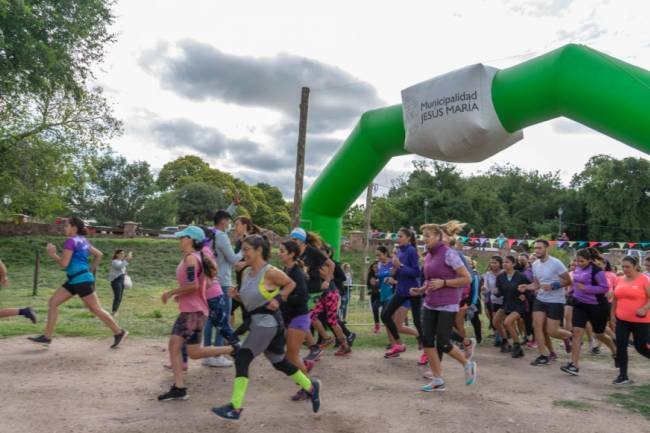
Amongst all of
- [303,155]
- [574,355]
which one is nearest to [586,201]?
[303,155]

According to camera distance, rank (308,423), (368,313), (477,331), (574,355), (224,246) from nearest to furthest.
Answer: (308,423), (224,246), (574,355), (477,331), (368,313)

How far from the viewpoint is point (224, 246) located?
6.65m

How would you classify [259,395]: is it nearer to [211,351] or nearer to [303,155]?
[211,351]

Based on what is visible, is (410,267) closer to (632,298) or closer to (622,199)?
(632,298)

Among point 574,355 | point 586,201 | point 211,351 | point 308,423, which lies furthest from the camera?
point 586,201

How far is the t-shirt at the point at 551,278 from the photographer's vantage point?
7.53 metres

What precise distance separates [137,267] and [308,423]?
22.9 meters

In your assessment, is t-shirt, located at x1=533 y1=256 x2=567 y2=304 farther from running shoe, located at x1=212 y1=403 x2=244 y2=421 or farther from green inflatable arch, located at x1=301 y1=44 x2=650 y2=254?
running shoe, located at x1=212 y1=403 x2=244 y2=421

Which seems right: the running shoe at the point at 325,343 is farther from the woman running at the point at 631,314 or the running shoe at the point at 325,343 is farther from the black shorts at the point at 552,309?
the woman running at the point at 631,314

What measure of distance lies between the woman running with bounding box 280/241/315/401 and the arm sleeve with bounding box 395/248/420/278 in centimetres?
239

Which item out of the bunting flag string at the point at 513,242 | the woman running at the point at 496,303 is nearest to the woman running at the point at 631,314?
the woman running at the point at 496,303

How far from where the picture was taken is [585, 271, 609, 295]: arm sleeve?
281 inches

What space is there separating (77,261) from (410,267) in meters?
4.46

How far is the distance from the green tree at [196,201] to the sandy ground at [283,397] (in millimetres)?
52211
